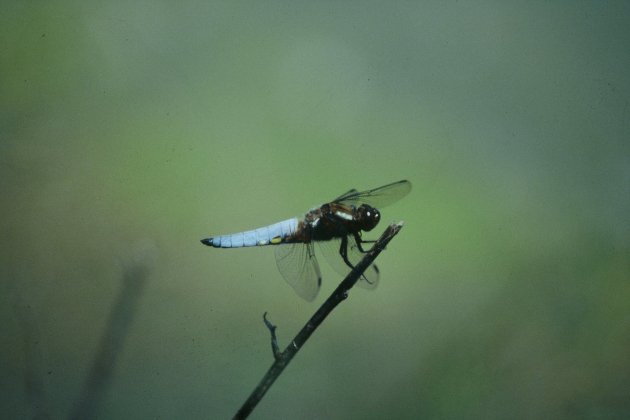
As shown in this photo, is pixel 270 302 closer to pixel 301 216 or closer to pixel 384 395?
pixel 301 216

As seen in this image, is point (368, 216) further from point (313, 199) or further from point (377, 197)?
point (313, 199)

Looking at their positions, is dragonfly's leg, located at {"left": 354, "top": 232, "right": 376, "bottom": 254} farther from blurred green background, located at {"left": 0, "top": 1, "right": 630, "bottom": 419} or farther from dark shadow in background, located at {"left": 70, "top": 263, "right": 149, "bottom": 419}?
dark shadow in background, located at {"left": 70, "top": 263, "right": 149, "bottom": 419}

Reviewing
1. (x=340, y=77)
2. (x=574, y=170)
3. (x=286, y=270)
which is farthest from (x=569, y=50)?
(x=286, y=270)

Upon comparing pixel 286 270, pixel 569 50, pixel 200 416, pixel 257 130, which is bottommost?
pixel 200 416

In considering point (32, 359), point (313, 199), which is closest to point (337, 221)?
point (313, 199)

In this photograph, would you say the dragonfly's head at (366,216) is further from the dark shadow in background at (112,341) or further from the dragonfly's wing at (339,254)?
the dark shadow in background at (112,341)
